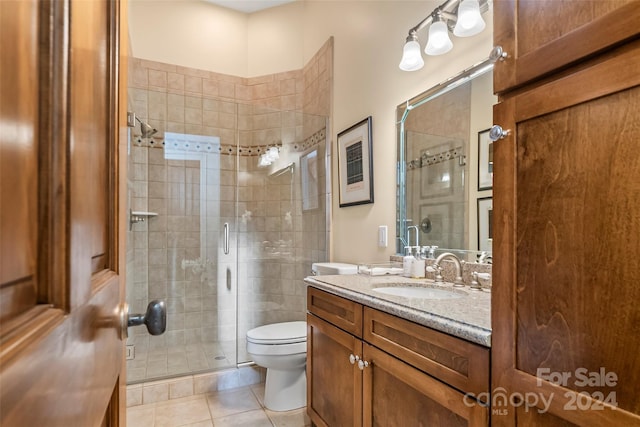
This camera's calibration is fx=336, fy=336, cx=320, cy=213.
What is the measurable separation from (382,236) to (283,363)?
3.15 ft

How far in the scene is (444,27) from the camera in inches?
58.9

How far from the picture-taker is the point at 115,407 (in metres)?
0.60

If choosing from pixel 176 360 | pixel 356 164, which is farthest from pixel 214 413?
pixel 356 164

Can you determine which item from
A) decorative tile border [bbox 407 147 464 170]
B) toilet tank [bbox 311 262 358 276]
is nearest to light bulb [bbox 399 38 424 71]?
decorative tile border [bbox 407 147 464 170]

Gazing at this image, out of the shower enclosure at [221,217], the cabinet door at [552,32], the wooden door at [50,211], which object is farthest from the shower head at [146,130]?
the cabinet door at [552,32]

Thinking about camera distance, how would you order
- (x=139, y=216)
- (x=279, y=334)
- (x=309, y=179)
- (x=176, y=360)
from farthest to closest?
1. (x=309, y=179)
2. (x=139, y=216)
3. (x=176, y=360)
4. (x=279, y=334)

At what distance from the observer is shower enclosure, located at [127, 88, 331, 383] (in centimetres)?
268

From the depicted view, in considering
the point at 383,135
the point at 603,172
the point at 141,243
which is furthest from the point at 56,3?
the point at 141,243

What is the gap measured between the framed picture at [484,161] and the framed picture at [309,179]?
1484 mm

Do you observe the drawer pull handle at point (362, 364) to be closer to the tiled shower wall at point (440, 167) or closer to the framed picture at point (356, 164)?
the tiled shower wall at point (440, 167)

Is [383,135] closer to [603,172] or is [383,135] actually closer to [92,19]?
[603,172]

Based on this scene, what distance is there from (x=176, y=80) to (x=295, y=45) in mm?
1106

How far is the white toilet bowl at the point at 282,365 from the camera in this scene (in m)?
1.99

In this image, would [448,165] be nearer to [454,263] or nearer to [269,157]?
[454,263]
